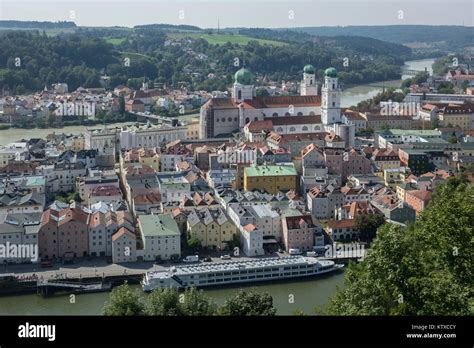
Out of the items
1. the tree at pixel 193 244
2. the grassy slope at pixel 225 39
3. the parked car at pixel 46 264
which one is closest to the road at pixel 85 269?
the parked car at pixel 46 264

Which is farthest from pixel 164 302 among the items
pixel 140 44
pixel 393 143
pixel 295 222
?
pixel 140 44

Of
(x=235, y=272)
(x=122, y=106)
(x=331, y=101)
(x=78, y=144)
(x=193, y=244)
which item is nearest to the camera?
(x=235, y=272)

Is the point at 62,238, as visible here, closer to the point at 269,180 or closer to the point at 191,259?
the point at 191,259

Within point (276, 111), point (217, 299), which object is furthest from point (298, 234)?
point (276, 111)

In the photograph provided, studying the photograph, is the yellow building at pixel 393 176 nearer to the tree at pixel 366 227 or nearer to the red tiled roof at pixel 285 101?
the tree at pixel 366 227

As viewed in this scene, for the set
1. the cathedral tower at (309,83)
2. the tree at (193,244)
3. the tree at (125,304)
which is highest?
the cathedral tower at (309,83)

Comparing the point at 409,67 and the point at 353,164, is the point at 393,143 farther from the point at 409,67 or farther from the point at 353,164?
the point at 409,67
